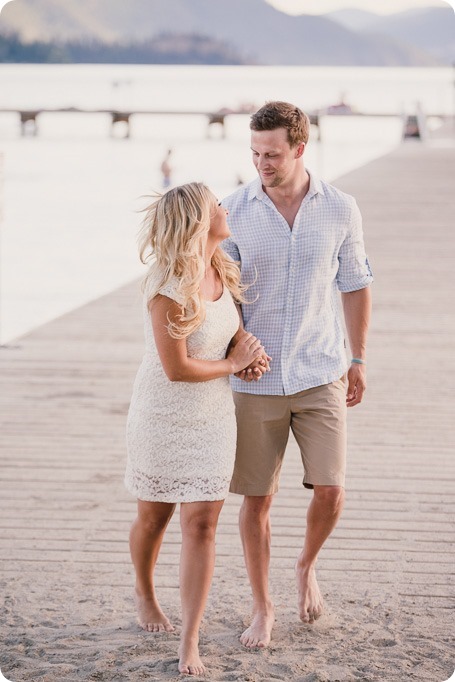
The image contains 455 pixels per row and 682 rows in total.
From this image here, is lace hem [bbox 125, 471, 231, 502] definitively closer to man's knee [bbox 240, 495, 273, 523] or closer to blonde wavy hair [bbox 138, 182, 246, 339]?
man's knee [bbox 240, 495, 273, 523]

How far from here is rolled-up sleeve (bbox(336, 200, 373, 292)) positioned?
3.63 metres

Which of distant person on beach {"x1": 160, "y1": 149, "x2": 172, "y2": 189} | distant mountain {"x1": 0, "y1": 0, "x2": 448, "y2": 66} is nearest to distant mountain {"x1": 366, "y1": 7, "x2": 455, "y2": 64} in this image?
distant mountain {"x1": 0, "y1": 0, "x2": 448, "y2": 66}

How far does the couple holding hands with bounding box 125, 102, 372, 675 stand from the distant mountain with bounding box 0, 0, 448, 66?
426ft

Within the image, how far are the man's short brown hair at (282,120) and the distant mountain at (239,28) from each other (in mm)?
129857

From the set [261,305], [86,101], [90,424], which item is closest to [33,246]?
[90,424]

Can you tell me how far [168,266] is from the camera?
3.16m

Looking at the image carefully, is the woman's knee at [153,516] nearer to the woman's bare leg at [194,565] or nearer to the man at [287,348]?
the woman's bare leg at [194,565]

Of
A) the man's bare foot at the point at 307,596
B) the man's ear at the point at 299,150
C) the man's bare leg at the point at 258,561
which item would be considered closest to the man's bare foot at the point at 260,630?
the man's bare leg at the point at 258,561

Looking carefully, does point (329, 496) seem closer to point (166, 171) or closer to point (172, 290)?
point (172, 290)

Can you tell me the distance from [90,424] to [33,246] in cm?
1119

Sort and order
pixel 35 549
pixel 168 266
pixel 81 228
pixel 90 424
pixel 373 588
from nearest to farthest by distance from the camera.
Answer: pixel 168 266 → pixel 373 588 → pixel 35 549 → pixel 90 424 → pixel 81 228

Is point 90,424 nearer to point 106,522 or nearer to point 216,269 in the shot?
point 106,522

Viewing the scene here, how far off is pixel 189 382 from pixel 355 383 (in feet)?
2.45

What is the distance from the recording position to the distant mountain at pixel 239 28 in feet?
454
